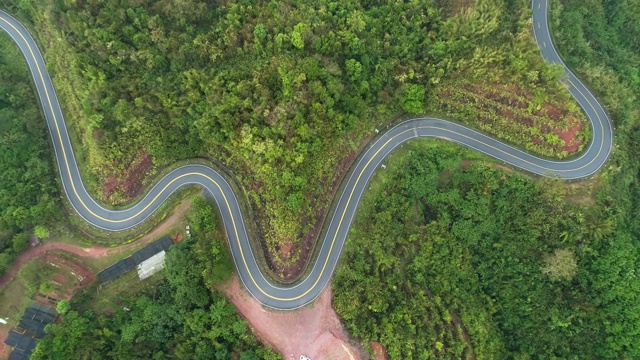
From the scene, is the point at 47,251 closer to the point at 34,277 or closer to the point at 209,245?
A: the point at 34,277

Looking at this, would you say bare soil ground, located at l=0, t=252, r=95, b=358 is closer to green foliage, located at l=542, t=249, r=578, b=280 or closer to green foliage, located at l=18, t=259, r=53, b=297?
green foliage, located at l=18, t=259, r=53, b=297

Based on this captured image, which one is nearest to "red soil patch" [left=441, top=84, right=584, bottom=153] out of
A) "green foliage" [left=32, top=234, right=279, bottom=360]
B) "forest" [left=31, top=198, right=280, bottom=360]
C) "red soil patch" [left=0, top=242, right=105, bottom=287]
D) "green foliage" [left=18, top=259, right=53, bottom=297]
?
"forest" [left=31, top=198, right=280, bottom=360]

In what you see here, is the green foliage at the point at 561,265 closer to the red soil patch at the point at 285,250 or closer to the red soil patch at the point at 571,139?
the red soil patch at the point at 571,139

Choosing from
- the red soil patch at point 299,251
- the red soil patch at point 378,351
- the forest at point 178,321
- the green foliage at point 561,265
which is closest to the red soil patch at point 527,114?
the green foliage at point 561,265

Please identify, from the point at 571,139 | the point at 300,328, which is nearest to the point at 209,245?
the point at 300,328

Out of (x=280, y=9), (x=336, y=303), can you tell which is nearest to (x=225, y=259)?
(x=336, y=303)

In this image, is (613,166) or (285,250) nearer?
(285,250)
